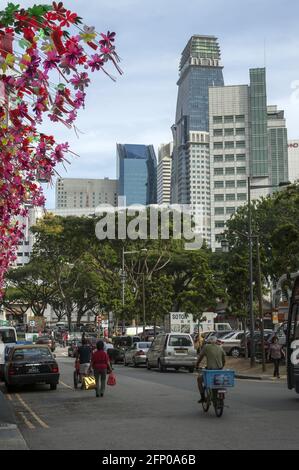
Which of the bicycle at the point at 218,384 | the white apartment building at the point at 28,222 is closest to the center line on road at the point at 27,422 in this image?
the bicycle at the point at 218,384

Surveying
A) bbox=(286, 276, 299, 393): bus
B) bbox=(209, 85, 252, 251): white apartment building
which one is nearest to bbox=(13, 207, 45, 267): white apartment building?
bbox=(286, 276, 299, 393): bus

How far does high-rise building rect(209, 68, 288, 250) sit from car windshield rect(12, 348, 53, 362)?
116069mm

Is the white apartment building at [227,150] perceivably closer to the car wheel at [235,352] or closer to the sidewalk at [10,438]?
the car wheel at [235,352]

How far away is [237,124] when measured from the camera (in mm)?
138500

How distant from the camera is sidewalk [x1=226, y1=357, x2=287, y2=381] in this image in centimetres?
2728

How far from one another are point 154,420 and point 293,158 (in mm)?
149864

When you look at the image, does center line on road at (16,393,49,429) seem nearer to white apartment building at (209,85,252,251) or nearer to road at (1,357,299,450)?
road at (1,357,299,450)

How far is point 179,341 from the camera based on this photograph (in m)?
31.4

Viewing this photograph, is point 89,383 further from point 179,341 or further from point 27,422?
point 179,341

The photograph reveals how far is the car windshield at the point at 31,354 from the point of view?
21.3 metres

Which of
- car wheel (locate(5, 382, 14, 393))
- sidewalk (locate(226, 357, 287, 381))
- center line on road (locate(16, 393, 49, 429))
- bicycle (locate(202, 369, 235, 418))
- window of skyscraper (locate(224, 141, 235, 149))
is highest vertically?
window of skyscraper (locate(224, 141, 235, 149))

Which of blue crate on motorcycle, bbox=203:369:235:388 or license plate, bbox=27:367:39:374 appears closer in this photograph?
blue crate on motorcycle, bbox=203:369:235:388

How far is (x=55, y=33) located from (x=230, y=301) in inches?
1107

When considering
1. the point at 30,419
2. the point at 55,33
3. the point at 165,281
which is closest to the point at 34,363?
the point at 30,419
